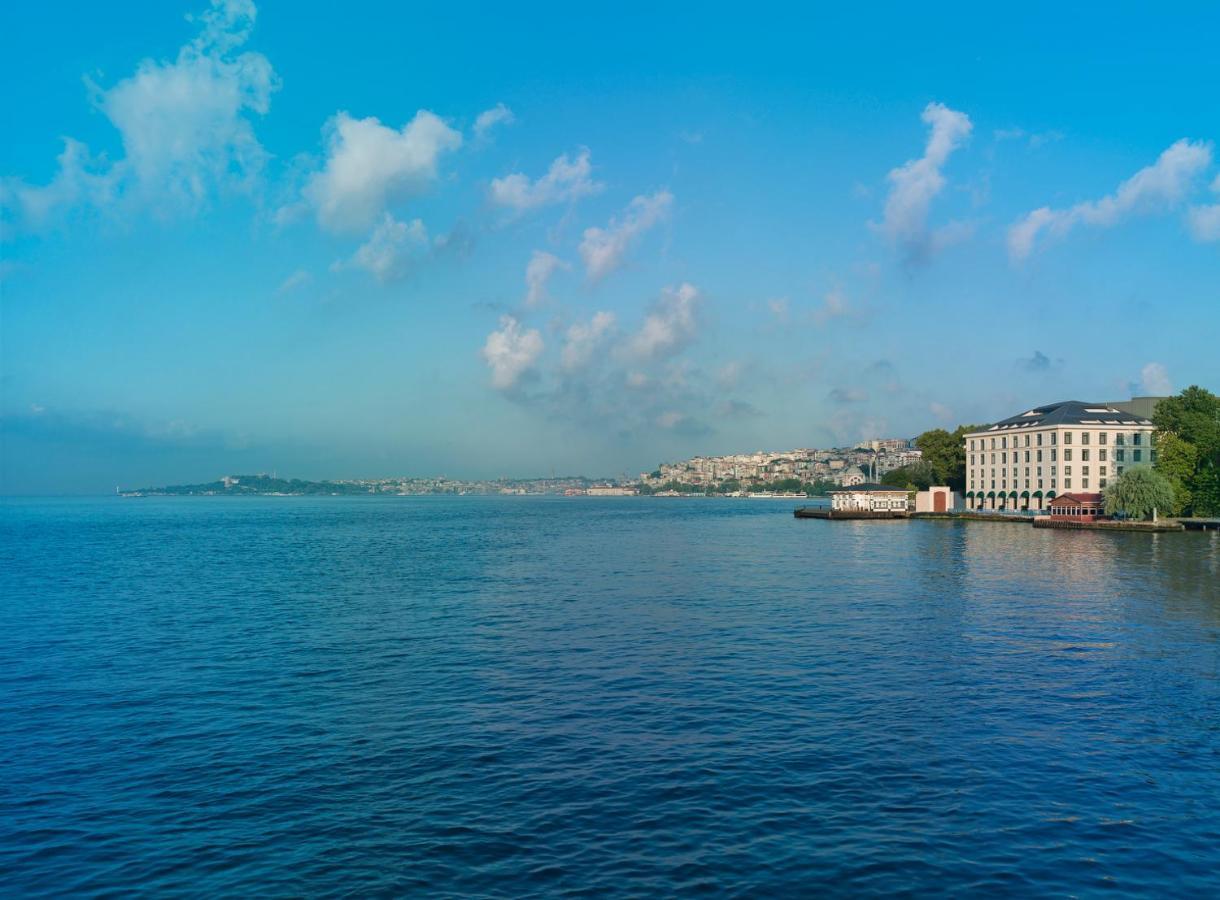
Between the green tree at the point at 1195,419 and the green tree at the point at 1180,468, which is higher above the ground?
the green tree at the point at 1195,419

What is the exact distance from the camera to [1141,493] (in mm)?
96000

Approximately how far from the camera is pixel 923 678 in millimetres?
23500

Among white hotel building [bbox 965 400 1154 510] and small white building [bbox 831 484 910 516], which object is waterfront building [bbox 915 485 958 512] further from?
white hotel building [bbox 965 400 1154 510]

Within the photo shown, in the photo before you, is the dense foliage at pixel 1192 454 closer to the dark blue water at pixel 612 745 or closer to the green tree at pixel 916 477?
the green tree at pixel 916 477

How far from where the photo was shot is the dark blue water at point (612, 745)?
488 inches

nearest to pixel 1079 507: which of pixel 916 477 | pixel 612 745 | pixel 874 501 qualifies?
pixel 874 501

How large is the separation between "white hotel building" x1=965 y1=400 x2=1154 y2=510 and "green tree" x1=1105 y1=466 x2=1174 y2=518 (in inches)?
589

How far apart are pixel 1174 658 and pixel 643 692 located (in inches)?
692

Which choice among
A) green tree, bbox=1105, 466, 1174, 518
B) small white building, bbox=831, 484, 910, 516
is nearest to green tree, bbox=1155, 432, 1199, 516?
green tree, bbox=1105, 466, 1174, 518

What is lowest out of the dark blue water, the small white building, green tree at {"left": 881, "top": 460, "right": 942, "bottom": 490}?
the dark blue water

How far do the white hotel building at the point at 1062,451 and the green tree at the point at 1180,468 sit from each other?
1061 cm

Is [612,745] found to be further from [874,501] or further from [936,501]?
[936,501]

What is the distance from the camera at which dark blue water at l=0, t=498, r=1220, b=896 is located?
40.6 ft

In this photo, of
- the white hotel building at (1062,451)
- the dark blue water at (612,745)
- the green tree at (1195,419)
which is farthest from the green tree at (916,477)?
the dark blue water at (612,745)
